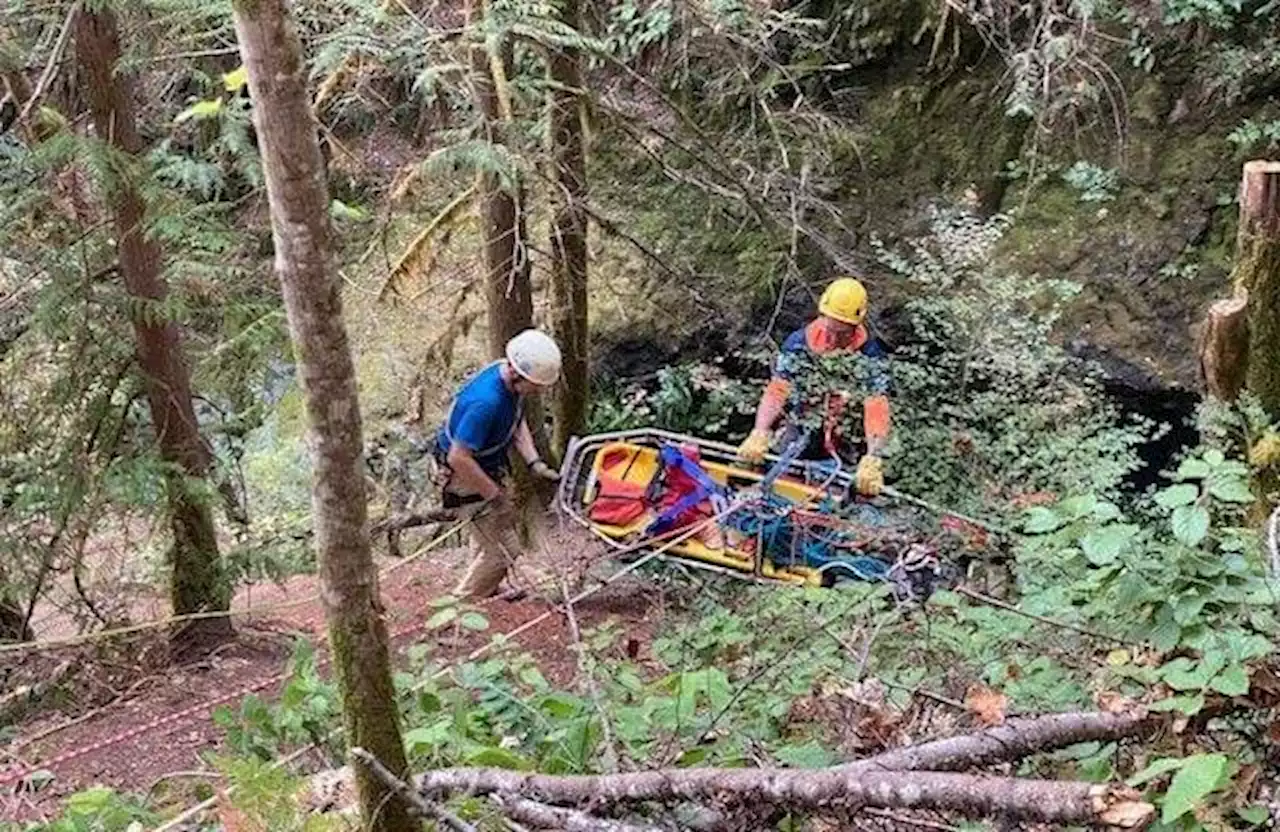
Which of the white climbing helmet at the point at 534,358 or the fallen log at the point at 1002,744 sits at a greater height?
the white climbing helmet at the point at 534,358

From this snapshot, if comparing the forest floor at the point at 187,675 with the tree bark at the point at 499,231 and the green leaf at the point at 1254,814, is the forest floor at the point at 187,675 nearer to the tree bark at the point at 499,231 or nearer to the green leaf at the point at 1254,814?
the tree bark at the point at 499,231

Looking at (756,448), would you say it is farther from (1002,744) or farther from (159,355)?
(1002,744)

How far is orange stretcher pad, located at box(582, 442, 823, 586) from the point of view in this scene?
22.1 feet

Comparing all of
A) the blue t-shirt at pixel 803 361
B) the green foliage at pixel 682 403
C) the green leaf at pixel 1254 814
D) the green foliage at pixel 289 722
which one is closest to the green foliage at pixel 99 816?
the green foliage at pixel 289 722

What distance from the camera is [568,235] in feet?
26.3

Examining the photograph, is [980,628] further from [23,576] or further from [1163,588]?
[23,576]

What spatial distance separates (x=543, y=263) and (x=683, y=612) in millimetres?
3239

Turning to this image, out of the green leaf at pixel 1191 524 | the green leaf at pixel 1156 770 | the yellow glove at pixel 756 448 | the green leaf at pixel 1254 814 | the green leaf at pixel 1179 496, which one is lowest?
the yellow glove at pixel 756 448

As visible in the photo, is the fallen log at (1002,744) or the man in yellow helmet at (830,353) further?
the man in yellow helmet at (830,353)

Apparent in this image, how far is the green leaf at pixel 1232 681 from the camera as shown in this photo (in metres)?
2.35

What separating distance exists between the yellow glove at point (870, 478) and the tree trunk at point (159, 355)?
3.52 metres

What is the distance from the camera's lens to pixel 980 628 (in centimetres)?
401

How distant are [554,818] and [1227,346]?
4264 mm

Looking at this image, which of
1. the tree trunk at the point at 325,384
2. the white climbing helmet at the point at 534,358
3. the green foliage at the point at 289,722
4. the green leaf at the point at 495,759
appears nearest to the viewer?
the tree trunk at the point at 325,384
